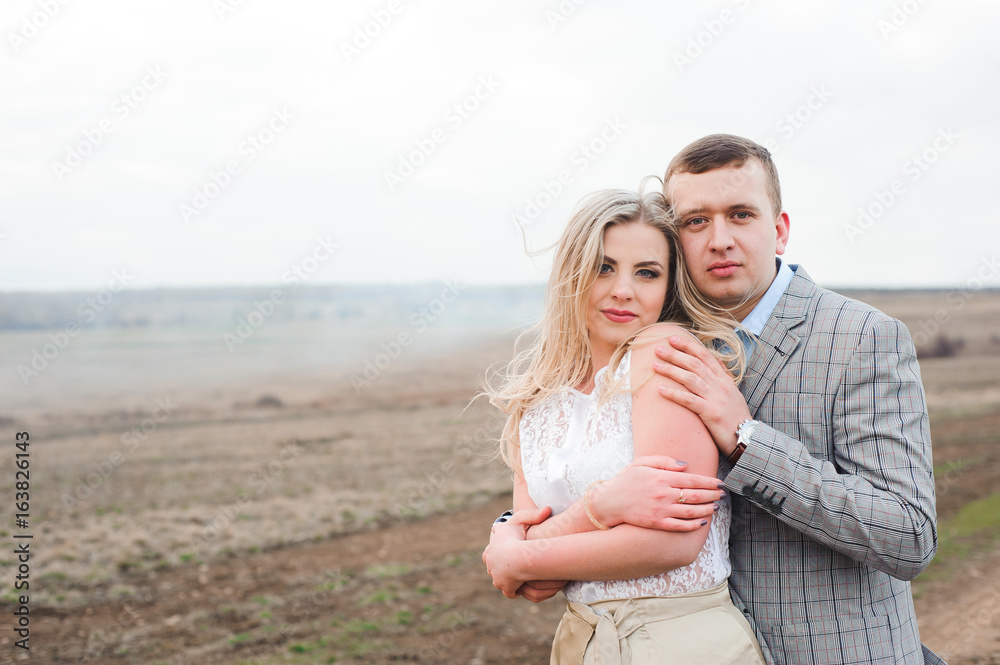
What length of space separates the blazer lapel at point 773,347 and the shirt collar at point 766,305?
0.10 ft

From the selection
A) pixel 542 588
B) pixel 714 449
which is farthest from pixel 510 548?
pixel 714 449

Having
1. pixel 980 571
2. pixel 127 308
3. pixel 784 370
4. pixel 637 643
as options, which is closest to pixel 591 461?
pixel 637 643

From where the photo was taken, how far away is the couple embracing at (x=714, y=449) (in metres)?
1.96

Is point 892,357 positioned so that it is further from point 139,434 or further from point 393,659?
point 139,434

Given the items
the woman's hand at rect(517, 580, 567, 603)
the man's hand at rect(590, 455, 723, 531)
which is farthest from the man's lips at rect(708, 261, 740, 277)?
the woman's hand at rect(517, 580, 567, 603)

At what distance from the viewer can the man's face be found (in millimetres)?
2383

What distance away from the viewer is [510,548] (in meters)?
2.19

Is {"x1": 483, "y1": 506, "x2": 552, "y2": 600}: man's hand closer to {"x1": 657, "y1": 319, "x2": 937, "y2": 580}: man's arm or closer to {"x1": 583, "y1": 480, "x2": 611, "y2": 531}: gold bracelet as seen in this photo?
{"x1": 583, "y1": 480, "x2": 611, "y2": 531}: gold bracelet

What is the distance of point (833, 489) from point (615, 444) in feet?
1.95

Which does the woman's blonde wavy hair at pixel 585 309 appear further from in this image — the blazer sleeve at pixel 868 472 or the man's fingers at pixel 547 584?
the man's fingers at pixel 547 584

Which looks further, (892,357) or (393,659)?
(393,659)

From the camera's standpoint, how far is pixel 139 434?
19.4 meters

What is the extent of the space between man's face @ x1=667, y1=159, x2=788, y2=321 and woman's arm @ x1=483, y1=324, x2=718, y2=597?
17.1 inches

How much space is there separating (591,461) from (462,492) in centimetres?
1038
